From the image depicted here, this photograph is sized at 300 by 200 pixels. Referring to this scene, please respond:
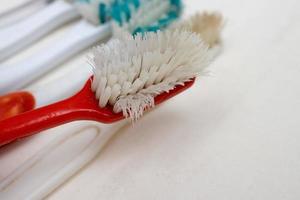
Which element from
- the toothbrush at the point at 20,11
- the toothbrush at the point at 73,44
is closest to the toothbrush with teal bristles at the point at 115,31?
the toothbrush at the point at 73,44

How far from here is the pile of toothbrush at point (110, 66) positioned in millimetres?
408

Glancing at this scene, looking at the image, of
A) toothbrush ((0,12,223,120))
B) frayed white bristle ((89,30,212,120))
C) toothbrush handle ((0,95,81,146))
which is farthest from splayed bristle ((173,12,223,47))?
toothbrush handle ((0,95,81,146))

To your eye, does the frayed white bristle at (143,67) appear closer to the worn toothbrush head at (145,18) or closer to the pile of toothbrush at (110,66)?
the pile of toothbrush at (110,66)

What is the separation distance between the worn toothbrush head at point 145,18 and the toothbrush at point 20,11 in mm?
148

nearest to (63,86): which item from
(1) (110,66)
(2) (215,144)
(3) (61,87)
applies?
(3) (61,87)

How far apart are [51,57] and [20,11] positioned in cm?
14

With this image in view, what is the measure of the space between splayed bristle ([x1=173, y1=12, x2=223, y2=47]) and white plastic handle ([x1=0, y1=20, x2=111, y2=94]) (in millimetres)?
131

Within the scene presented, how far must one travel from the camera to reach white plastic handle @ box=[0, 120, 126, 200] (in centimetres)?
39

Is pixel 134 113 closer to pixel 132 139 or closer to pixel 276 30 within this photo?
pixel 132 139

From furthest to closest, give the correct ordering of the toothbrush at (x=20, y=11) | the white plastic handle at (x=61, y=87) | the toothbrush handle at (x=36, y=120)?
the toothbrush at (x=20, y=11)
the white plastic handle at (x=61, y=87)
the toothbrush handle at (x=36, y=120)

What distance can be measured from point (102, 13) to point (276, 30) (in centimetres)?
30

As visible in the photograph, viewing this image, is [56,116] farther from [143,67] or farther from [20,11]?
[20,11]

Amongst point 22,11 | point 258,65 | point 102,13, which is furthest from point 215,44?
point 22,11

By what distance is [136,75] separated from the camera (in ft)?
1.38
